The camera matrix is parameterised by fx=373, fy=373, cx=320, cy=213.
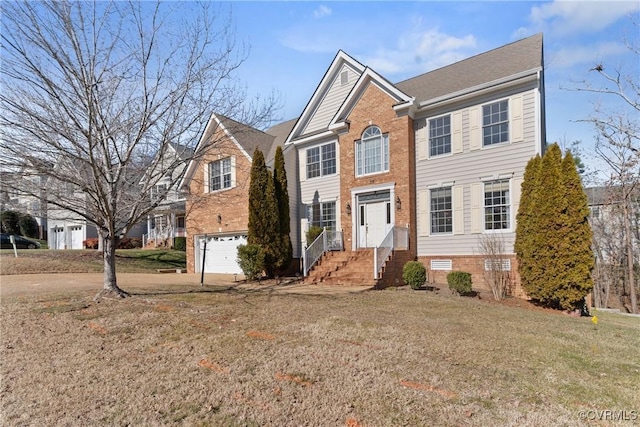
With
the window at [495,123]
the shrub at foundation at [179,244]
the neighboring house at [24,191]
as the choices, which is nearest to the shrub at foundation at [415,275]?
the window at [495,123]

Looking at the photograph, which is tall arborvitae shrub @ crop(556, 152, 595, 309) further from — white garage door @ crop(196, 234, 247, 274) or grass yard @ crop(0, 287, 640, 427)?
white garage door @ crop(196, 234, 247, 274)

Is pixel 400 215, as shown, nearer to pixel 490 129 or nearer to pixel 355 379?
pixel 490 129

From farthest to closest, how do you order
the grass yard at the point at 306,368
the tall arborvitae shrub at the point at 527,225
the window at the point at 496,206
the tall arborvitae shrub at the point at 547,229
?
the window at the point at 496,206 → the tall arborvitae shrub at the point at 527,225 → the tall arborvitae shrub at the point at 547,229 → the grass yard at the point at 306,368

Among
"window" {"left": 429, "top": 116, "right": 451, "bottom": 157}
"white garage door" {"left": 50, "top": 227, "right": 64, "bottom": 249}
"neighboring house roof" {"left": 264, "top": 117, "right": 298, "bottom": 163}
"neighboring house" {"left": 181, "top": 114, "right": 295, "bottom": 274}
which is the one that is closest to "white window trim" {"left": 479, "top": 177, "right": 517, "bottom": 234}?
"window" {"left": 429, "top": 116, "right": 451, "bottom": 157}

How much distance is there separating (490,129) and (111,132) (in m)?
11.6

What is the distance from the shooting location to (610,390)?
13.1 ft

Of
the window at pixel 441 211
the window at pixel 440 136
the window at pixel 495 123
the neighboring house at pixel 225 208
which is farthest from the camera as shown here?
the neighboring house at pixel 225 208

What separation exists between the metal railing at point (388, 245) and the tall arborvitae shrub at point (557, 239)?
408cm

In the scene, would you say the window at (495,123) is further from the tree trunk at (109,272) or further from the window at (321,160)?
the tree trunk at (109,272)

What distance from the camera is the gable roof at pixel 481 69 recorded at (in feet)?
42.1

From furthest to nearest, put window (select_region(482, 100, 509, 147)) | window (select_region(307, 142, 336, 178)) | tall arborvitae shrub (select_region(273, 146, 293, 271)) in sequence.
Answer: window (select_region(307, 142, 336, 178)) → tall arborvitae shrub (select_region(273, 146, 293, 271)) → window (select_region(482, 100, 509, 147))

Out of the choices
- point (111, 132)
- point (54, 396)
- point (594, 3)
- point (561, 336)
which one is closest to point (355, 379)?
point (54, 396)

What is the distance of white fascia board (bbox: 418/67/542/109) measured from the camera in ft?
39.1

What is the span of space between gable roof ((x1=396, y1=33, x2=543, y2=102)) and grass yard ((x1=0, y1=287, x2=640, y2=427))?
887 centimetres
